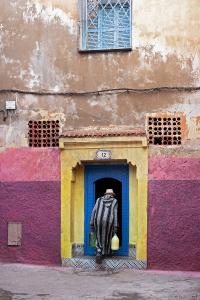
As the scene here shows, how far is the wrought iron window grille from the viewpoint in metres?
10.4

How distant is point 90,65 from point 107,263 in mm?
3580

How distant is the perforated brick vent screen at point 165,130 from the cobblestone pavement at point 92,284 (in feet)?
7.55

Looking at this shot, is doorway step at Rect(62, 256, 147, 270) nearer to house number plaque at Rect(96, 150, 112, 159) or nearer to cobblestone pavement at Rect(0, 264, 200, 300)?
cobblestone pavement at Rect(0, 264, 200, 300)

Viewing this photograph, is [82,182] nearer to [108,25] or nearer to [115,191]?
[115,191]

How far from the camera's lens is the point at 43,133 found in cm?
1053

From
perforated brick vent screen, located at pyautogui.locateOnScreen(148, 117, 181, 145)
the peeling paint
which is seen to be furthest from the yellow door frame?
the peeling paint

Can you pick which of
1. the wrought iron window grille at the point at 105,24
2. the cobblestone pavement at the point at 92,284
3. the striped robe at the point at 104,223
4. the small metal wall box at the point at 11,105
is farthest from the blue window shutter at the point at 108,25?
the cobblestone pavement at the point at 92,284

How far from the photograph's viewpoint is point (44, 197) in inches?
407

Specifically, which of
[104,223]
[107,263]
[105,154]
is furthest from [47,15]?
[107,263]

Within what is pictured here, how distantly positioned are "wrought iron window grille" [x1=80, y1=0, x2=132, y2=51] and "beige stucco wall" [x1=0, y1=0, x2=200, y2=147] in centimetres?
16

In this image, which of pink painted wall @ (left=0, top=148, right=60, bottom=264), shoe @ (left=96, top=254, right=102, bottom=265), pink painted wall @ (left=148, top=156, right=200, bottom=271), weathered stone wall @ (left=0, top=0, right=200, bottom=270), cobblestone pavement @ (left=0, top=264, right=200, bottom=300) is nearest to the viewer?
cobblestone pavement @ (left=0, top=264, right=200, bottom=300)

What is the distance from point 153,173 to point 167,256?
145 cm

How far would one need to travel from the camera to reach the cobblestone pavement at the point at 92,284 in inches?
306

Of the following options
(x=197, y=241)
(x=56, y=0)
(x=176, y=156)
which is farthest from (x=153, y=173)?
(x=56, y=0)
